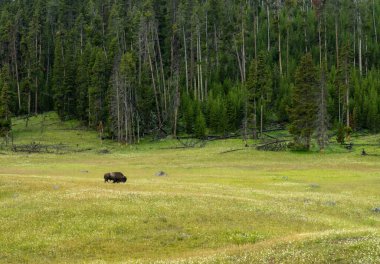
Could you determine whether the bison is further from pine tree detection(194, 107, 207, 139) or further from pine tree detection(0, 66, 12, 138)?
pine tree detection(0, 66, 12, 138)

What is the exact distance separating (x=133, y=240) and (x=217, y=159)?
182 ft

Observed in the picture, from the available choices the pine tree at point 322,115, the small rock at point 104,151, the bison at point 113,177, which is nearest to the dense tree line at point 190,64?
the pine tree at point 322,115

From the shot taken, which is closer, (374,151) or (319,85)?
(374,151)

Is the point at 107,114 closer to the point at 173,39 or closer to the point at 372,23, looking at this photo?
the point at 173,39

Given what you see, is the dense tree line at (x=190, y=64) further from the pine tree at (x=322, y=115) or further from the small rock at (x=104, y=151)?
the small rock at (x=104, y=151)

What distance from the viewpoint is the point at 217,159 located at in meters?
79.2

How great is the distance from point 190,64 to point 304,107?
51565mm

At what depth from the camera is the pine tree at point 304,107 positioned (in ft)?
280

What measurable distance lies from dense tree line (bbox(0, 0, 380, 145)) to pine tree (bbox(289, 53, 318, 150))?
10.5 inches

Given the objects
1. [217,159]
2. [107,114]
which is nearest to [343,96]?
[217,159]

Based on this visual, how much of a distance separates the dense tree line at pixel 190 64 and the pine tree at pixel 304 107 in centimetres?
27

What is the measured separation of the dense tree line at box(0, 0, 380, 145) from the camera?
349ft

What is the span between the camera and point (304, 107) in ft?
283

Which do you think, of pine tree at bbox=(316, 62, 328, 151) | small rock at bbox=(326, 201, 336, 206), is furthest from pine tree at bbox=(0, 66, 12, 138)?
small rock at bbox=(326, 201, 336, 206)
